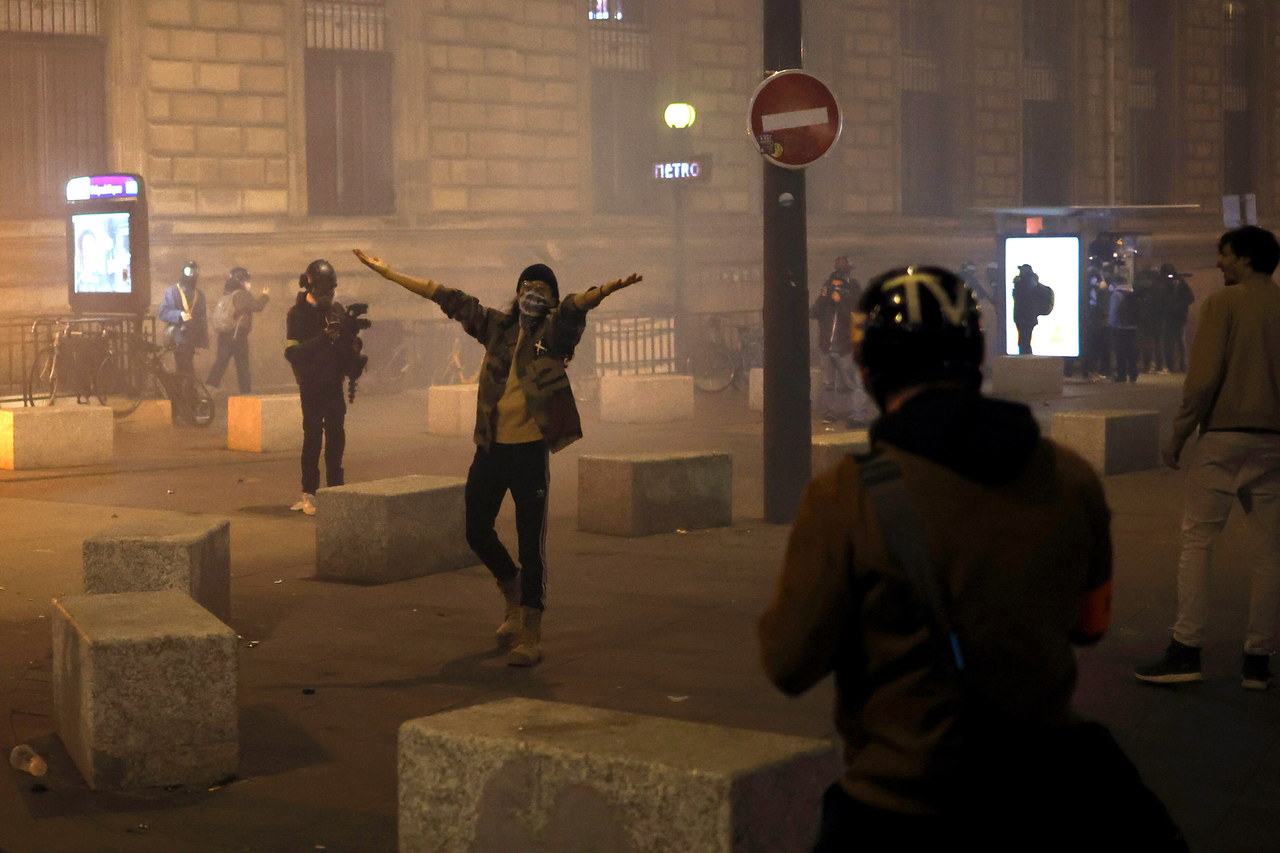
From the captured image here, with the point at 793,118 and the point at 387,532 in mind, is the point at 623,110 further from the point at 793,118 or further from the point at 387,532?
the point at 387,532

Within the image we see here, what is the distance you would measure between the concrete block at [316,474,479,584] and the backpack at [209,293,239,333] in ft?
38.6

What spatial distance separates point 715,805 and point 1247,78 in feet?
131

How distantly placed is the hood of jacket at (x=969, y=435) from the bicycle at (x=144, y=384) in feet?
53.1

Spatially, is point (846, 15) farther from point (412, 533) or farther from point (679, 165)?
point (412, 533)

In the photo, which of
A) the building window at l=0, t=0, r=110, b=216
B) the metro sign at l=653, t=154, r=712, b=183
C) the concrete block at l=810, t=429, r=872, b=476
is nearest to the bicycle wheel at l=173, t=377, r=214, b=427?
the building window at l=0, t=0, r=110, b=216

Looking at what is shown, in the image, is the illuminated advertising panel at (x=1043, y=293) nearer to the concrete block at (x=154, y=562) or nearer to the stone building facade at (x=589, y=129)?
the stone building facade at (x=589, y=129)

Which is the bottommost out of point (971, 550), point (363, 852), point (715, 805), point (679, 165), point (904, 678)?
point (363, 852)

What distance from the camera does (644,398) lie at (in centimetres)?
1886

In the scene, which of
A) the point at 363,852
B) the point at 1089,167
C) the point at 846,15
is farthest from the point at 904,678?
the point at 1089,167

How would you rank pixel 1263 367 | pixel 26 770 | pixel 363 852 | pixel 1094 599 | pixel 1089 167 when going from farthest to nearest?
1. pixel 1089 167
2. pixel 1263 367
3. pixel 26 770
4. pixel 363 852
5. pixel 1094 599

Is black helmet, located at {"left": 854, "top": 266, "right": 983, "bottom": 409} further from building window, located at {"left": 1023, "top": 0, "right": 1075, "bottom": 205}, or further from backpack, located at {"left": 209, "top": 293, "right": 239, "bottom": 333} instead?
building window, located at {"left": 1023, "top": 0, "right": 1075, "bottom": 205}

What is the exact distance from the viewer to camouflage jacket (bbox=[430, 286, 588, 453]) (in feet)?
24.1

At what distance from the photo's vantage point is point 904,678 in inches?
100

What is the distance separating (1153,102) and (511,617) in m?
33.7
